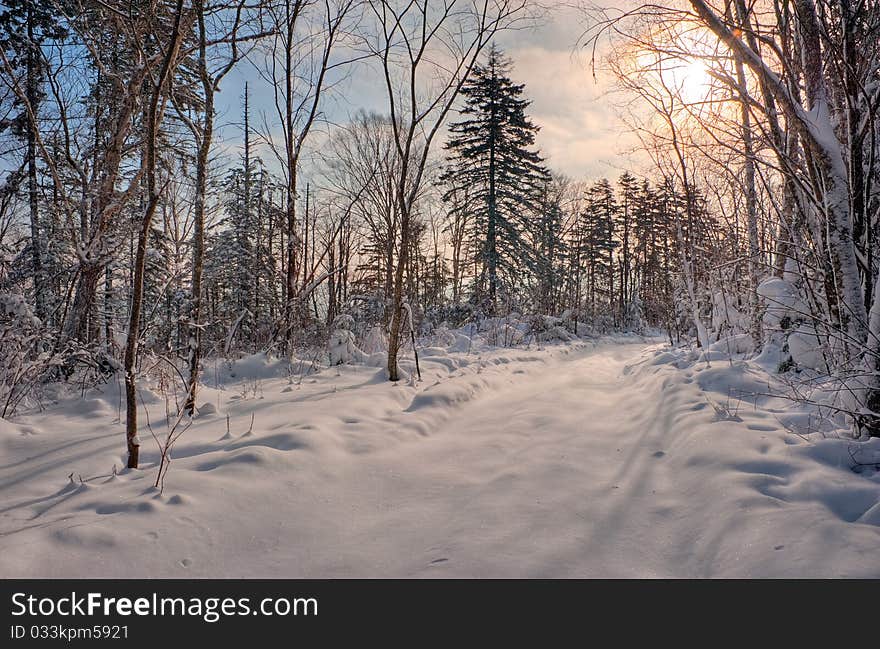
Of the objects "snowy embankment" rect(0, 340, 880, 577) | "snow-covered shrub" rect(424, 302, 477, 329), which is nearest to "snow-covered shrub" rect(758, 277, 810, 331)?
"snowy embankment" rect(0, 340, 880, 577)

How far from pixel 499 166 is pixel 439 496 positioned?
20096 mm

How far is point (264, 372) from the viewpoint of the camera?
8.12 meters

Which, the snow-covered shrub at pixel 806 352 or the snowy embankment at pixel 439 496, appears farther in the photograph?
the snow-covered shrub at pixel 806 352

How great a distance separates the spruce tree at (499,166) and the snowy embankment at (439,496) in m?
16.0

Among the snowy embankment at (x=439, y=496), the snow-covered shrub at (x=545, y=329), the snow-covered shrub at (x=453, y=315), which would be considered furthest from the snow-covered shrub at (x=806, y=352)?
the snow-covered shrub at (x=453, y=315)

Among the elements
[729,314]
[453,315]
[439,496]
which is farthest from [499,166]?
[439,496]

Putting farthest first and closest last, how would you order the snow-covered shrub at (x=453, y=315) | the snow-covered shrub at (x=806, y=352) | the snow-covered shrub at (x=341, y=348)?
the snow-covered shrub at (x=453, y=315)
the snow-covered shrub at (x=341, y=348)
the snow-covered shrub at (x=806, y=352)

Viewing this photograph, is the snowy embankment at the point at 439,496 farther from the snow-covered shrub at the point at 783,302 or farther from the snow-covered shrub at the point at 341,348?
the snow-covered shrub at the point at 341,348

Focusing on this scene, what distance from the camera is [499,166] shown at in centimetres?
2080

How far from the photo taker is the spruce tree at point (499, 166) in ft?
67.3

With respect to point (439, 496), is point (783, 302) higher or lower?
higher

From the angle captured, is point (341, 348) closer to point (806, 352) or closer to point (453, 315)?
point (806, 352)

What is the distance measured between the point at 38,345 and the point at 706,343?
13941 mm
